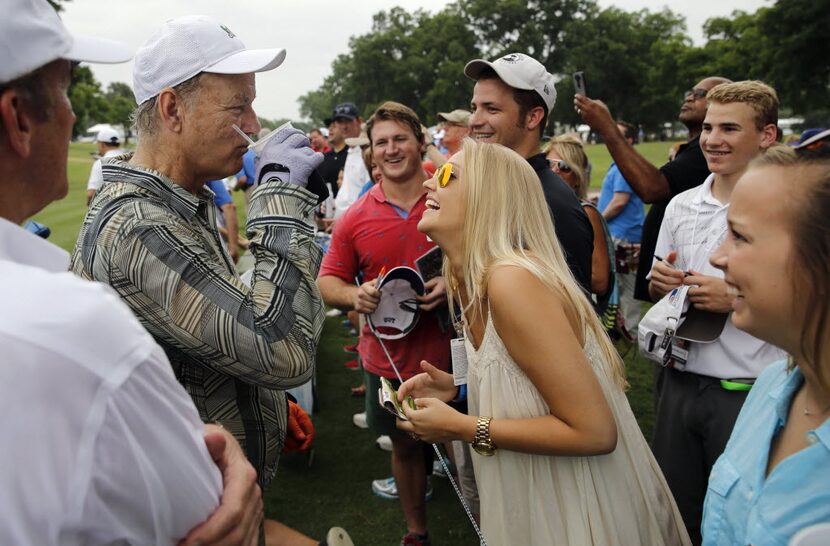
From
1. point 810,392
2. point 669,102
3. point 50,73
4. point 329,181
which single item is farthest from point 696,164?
point 669,102

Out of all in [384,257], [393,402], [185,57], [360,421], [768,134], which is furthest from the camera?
[360,421]

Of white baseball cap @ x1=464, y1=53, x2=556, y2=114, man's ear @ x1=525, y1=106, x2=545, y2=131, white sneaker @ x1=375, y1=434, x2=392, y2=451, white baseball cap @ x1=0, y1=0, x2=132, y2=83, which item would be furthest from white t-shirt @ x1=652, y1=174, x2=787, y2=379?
white sneaker @ x1=375, y1=434, x2=392, y2=451

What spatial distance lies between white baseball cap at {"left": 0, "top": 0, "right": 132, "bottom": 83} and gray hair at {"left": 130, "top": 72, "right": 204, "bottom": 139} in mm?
952

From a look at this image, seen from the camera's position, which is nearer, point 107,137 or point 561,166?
point 561,166

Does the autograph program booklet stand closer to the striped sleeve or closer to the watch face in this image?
the watch face

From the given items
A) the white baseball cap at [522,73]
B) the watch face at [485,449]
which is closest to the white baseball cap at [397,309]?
the white baseball cap at [522,73]

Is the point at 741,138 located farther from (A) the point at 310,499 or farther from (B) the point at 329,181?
(B) the point at 329,181

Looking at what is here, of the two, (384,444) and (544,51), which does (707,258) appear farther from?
(544,51)

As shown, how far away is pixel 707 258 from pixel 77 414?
2976 millimetres

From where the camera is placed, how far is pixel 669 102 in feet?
219

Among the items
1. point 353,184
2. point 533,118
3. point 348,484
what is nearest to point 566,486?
point 533,118

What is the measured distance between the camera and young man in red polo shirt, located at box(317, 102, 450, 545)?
372 centimetres

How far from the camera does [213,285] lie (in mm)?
1792

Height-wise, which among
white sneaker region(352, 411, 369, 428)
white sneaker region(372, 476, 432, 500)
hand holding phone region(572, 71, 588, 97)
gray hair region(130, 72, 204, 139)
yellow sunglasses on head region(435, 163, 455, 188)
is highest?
hand holding phone region(572, 71, 588, 97)
